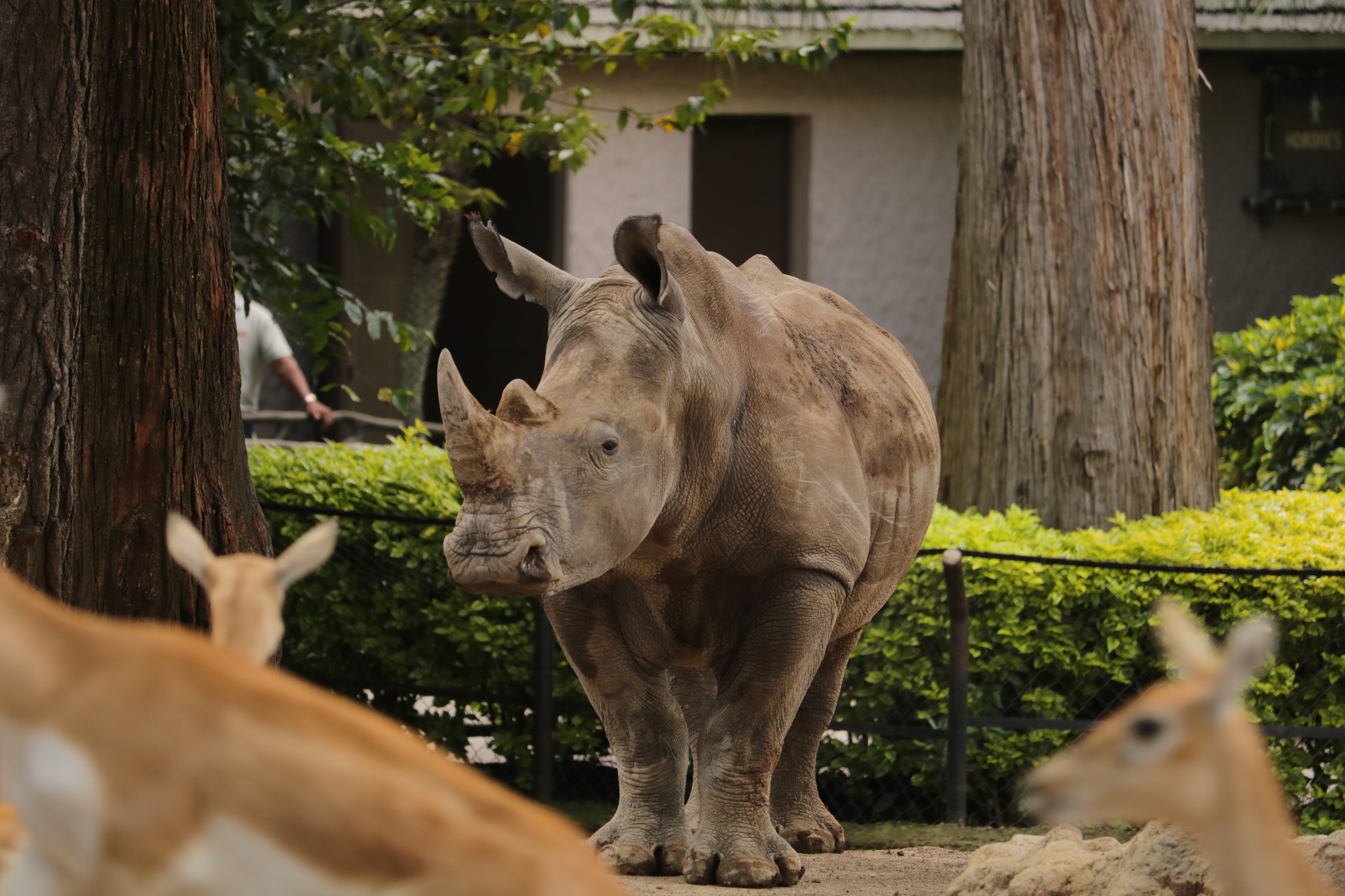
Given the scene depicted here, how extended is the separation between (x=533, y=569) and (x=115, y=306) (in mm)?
1361

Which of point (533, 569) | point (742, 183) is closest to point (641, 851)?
point (533, 569)

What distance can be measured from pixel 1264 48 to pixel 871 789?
27.1 feet

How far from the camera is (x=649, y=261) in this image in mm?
4512

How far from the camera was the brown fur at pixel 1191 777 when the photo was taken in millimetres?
1354

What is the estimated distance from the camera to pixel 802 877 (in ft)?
16.3

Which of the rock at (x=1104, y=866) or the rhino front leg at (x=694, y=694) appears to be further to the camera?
the rhino front leg at (x=694, y=694)

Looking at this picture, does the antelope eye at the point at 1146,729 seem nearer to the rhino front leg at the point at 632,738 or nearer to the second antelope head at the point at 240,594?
the second antelope head at the point at 240,594

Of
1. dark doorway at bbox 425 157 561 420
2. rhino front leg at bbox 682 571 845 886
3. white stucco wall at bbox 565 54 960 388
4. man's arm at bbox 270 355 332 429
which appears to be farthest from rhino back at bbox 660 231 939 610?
dark doorway at bbox 425 157 561 420

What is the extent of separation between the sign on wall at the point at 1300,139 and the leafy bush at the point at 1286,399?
2.02 m

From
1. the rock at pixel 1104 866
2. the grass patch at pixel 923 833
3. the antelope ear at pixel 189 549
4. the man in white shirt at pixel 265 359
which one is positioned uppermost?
the man in white shirt at pixel 265 359

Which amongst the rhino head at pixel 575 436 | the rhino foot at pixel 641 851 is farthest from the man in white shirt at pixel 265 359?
the rhino foot at pixel 641 851

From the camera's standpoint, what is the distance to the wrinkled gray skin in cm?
416

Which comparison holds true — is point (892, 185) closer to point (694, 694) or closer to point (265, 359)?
point (265, 359)

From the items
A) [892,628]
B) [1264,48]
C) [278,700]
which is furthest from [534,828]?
[1264,48]
